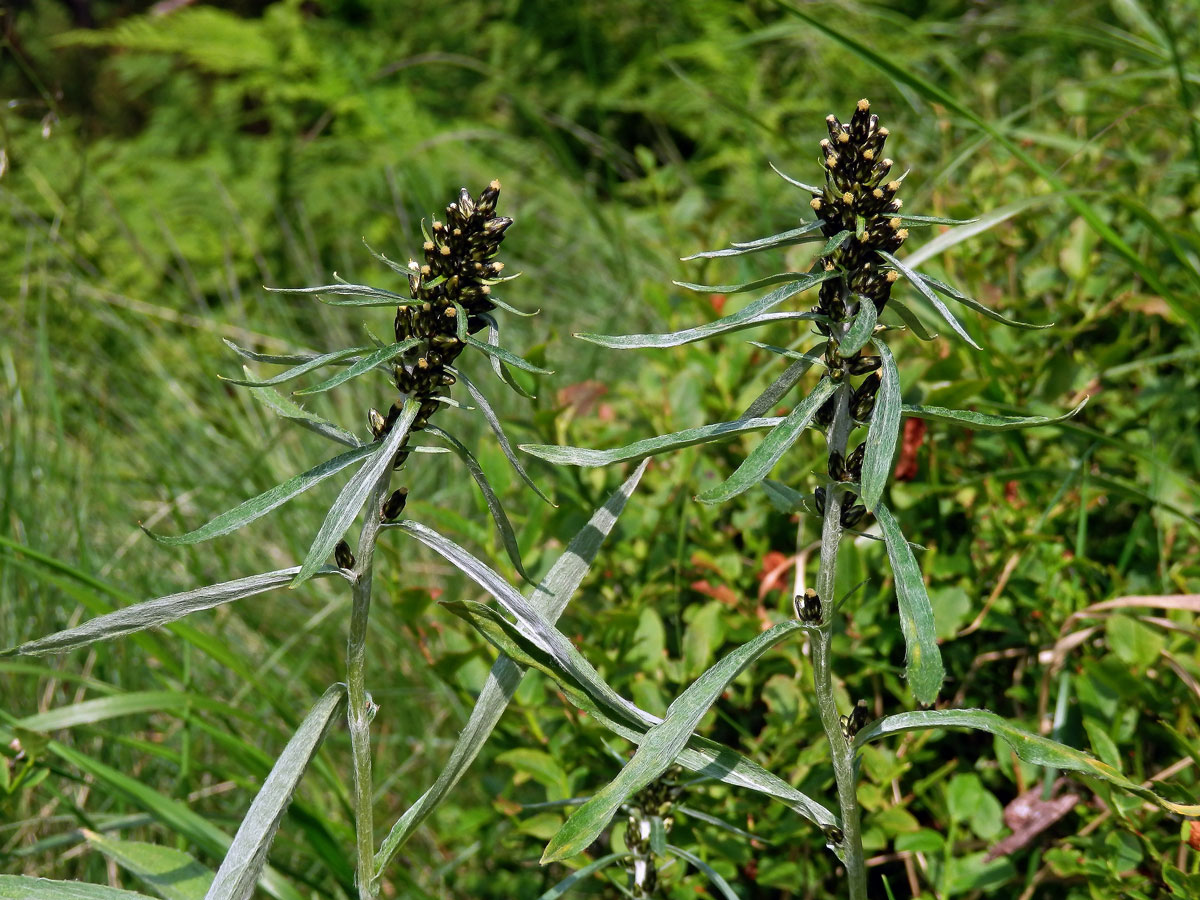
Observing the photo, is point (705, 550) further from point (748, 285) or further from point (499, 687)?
point (748, 285)

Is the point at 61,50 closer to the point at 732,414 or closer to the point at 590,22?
the point at 590,22

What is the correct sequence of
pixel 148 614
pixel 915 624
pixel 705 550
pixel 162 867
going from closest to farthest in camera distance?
1. pixel 915 624
2. pixel 148 614
3. pixel 162 867
4. pixel 705 550

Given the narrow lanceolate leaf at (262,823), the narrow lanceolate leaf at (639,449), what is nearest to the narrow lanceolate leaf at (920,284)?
the narrow lanceolate leaf at (639,449)

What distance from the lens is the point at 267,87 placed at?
6.14 metres

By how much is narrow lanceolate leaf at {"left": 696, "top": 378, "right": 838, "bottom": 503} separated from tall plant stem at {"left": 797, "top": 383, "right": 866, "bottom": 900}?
0.03m

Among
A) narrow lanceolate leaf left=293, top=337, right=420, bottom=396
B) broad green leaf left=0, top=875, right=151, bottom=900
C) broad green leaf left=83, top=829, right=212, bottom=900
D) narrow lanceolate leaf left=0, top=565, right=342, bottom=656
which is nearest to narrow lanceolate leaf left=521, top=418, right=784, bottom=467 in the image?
narrow lanceolate leaf left=293, top=337, right=420, bottom=396

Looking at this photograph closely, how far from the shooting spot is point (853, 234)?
1012 millimetres

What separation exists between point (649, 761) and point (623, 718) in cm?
15

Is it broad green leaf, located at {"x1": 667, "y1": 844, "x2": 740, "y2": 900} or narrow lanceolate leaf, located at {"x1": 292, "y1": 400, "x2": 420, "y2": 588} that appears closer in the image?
narrow lanceolate leaf, located at {"x1": 292, "y1": 400, "x2": 420, "y2": 588}

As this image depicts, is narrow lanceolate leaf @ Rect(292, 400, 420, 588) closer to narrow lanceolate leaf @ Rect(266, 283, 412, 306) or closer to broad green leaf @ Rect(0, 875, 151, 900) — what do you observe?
narrow lanceolate leaf @ Rect(266, 283, 412, 306)

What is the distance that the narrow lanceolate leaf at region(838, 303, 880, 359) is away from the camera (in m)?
0.93

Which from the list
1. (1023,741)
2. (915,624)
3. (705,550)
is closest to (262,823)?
(915,624)

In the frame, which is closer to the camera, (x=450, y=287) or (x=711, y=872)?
(x=450, y=287)

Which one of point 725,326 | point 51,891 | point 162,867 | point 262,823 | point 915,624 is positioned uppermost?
point 725,326
